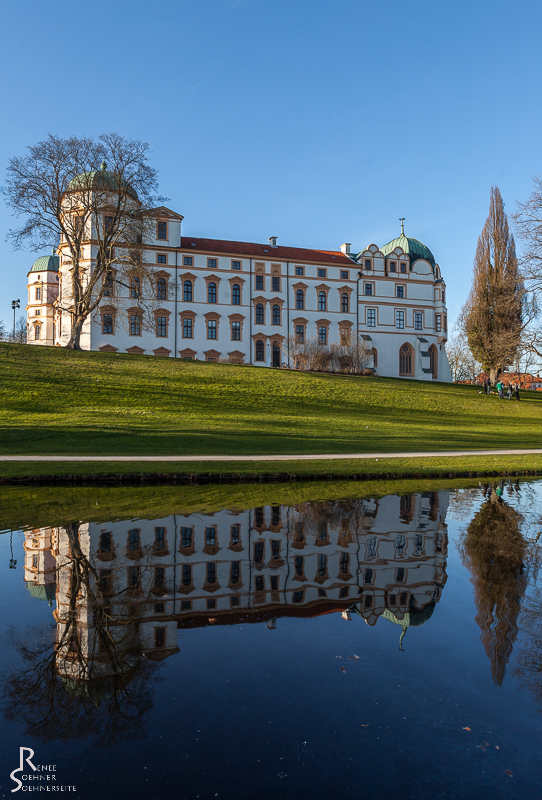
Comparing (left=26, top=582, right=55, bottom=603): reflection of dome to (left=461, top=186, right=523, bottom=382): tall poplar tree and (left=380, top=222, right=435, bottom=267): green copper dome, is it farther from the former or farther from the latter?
(left=380, top=222, right=435, bottom=267): green copper dome

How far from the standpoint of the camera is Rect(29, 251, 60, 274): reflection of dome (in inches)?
3253

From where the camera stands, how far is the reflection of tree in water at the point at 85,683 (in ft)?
12.0

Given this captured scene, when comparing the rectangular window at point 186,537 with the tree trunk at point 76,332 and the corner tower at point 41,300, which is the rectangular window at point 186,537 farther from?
the corner tower at point 41,300

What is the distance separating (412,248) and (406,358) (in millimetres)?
16188

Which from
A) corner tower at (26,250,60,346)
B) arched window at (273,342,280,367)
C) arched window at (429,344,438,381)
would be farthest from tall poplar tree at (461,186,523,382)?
corner tower at (26,250,60,346)

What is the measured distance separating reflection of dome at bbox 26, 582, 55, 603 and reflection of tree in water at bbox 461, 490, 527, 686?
4543 mm

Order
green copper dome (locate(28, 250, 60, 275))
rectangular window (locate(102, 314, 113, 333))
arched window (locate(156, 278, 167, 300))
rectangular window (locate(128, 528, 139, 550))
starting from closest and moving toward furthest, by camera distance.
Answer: rectangular window (locate(128, 528, 139, 550)) < rectangular window (locate(102, 314, 113, 333)) < arched window (locate(156, 278, 167, 300)) < green copper dome (locate(28, 250, 60, 275))

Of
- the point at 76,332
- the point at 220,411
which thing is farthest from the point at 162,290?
the point at 220,411

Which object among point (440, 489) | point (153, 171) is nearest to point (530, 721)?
point (440, 489)

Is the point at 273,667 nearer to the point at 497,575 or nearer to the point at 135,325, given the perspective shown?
the point at 497,575

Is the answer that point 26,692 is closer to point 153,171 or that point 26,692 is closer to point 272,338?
point 153,171

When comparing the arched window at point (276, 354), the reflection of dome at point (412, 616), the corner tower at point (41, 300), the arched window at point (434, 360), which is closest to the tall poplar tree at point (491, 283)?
the arched window at point (434, 360)

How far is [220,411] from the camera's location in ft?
105

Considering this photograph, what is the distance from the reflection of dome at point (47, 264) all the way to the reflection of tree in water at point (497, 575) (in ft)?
278
